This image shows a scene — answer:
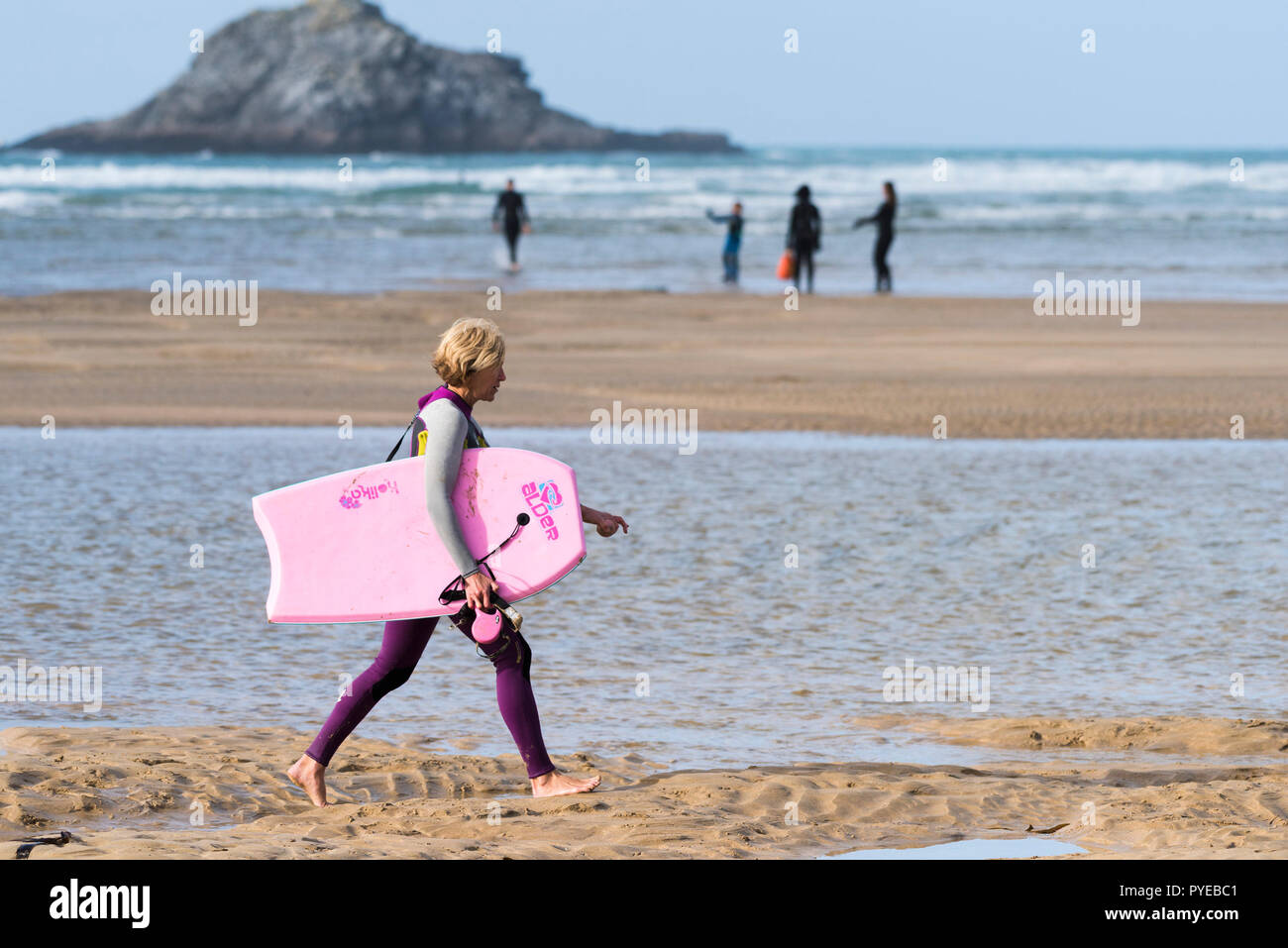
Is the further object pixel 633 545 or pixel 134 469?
pixel 134 469

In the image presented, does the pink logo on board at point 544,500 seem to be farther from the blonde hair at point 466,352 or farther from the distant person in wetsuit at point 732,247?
the distant person in wetsuit at point 732,247

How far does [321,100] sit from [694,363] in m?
138

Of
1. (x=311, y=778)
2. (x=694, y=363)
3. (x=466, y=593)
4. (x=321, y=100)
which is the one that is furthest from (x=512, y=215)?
(x=321, y=100)

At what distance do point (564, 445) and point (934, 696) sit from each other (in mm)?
6328

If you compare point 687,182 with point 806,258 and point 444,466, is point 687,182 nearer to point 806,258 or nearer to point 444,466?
point 806,258

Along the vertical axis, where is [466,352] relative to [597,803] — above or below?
above

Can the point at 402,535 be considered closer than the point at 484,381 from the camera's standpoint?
No

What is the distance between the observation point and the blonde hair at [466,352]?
16.5 feet

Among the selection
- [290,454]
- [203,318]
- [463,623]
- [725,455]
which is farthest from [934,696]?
[203,318]

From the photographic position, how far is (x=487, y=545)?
5230 millimetres

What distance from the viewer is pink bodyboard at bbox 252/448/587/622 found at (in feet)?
17.1

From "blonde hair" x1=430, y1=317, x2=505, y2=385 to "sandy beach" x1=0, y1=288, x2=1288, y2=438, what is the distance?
29.0 feet

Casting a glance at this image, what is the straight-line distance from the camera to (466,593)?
5.16 m
